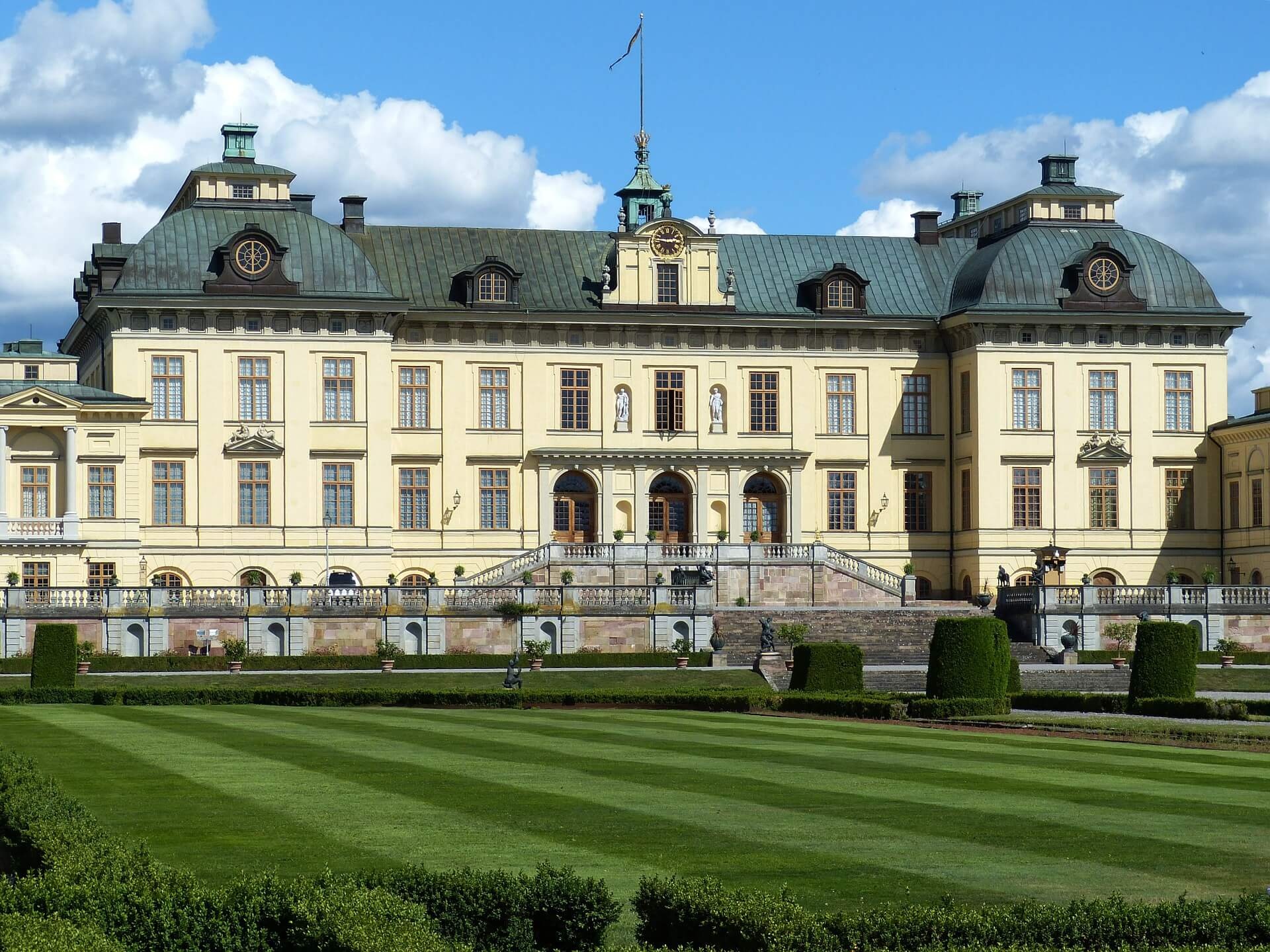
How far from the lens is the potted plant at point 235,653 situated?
53.8m

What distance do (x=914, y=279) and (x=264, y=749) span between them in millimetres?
53069

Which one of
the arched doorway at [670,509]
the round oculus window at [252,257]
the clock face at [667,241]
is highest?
the clock face at [667,241]

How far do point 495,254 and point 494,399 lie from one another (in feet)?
19.6

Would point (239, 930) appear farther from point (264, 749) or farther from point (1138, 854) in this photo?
point (264, 749)

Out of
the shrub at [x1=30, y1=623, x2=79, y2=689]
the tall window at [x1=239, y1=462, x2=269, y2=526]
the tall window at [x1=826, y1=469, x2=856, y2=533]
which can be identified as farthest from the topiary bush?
the tall window at [x1=239, y1=462, x2=269, y2=526]

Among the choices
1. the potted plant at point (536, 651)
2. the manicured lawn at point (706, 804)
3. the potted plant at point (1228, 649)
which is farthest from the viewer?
the potted plant at point (1228, 649)

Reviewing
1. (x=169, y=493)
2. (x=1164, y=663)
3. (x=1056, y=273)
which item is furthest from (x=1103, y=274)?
(x=169, y=493)

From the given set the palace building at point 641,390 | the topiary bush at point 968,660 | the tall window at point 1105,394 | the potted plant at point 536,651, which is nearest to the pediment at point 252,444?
the palace building at point 641,390

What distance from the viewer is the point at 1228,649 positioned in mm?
61281

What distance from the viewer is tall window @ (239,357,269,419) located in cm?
6912

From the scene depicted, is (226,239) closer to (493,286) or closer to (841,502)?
(493,286)

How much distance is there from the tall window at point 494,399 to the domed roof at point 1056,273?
1698 centimetres

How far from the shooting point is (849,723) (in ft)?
120

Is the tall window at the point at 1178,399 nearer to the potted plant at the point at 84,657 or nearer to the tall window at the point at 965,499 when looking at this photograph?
the tall window at the point at 965,499
